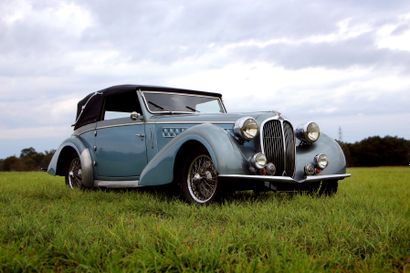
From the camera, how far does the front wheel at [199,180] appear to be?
5.45m

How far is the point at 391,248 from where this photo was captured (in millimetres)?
3184

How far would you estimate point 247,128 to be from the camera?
17.8 feet

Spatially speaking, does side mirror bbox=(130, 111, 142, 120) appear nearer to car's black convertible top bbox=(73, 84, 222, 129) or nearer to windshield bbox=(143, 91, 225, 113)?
windshield bbox=(143, 91, 225, 113)

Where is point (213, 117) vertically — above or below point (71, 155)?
above

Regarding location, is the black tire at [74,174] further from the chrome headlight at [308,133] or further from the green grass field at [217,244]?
the chrome headlight at [308,133]

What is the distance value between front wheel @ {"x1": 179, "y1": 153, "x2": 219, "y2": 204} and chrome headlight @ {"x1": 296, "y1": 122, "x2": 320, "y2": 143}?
152 centimetres

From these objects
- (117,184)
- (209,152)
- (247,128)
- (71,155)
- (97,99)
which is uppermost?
(97,99)

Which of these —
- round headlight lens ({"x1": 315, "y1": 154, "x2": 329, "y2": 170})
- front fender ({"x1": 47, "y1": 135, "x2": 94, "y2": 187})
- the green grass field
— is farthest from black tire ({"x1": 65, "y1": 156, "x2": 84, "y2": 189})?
round headlight lens ({"x1": 315, "y1": 154, "x2": 329, "y2": 170})

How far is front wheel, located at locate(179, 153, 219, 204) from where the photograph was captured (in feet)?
17.9

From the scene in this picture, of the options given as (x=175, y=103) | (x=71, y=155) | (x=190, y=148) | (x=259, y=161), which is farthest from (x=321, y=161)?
(x=71, y=155)

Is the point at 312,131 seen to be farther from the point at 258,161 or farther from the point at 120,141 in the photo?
the point at 120,141

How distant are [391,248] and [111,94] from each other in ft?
18.0

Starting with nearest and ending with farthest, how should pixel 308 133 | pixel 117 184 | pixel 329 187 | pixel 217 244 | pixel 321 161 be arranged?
1. pixel 217 244
2. pixel 321 161
3. pixel 308 133
4. pixel 329 187
5. pixel 117 184

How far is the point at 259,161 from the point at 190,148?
96cm
